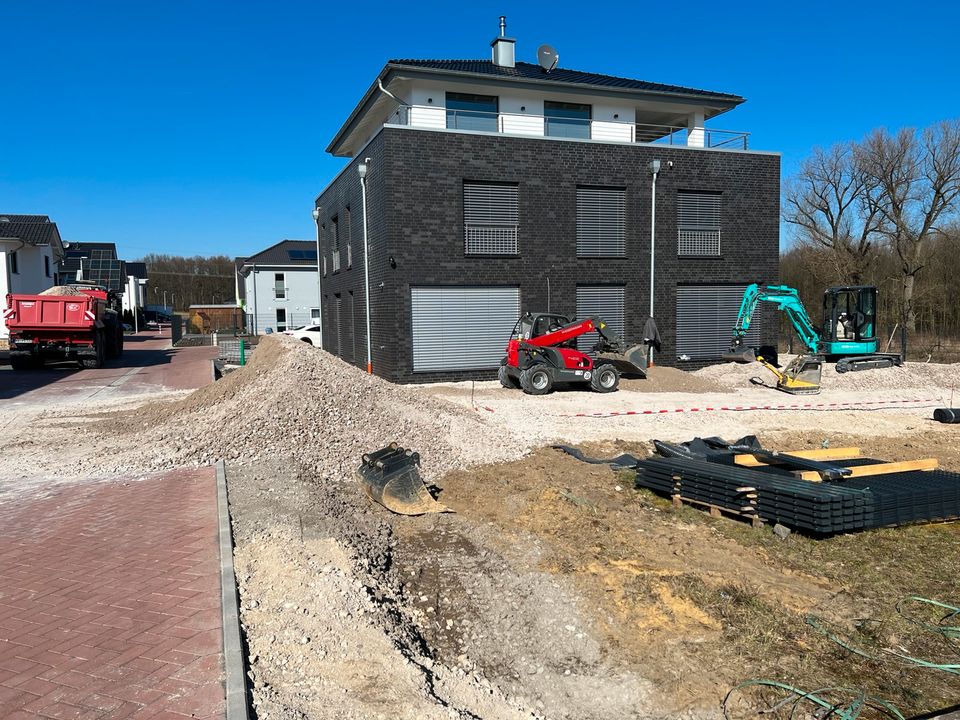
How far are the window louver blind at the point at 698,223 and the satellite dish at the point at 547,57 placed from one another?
6.84m

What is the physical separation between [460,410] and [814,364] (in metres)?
11.2

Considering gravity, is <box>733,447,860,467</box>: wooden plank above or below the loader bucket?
below

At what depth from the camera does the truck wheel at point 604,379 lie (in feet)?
59.0

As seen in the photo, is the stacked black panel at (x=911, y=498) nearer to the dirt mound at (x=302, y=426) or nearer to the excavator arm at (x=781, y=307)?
the dirt mound at (x=302, y=426)

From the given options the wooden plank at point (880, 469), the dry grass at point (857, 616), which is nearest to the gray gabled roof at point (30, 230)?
the wooden plank at point (880, 469)

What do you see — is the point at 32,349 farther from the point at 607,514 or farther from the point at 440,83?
the point at 607,514

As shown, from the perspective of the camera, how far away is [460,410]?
12.8 metres

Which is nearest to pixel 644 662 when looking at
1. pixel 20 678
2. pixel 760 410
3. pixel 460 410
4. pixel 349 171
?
pixel 20 678

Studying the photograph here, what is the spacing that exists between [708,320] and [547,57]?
36.7ft

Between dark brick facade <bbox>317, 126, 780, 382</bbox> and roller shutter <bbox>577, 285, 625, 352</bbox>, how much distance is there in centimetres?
26

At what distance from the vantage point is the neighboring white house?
36844 mm

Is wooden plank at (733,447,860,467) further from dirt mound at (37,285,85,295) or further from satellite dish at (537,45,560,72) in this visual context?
dirt mound at (37,285,85,295)

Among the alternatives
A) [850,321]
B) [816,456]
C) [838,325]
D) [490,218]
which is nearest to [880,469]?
[816,456]

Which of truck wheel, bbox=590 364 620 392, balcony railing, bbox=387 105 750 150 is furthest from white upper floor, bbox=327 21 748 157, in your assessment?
truck wheel, bbox=590 364 620 392
